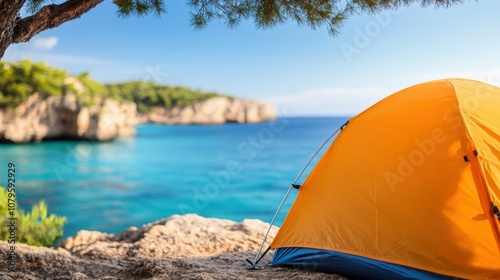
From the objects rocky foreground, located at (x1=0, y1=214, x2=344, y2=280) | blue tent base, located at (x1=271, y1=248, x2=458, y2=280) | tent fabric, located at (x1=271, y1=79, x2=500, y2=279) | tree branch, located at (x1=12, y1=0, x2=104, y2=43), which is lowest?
rocky foreground, located at (x1=0, y1=214, x2=344, y2=280)

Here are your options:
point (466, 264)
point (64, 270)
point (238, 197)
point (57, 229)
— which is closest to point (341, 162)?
point (466, 264)

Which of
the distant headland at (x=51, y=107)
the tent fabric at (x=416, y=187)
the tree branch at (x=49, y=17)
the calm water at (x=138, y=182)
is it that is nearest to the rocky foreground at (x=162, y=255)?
the tent fabric at (x=416, y=187)

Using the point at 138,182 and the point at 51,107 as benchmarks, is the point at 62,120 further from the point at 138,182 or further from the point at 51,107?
the point at 138,182

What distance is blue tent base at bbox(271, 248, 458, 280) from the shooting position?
3.63 m

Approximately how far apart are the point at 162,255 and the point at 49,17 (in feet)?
11.3

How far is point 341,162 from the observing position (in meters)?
4.34

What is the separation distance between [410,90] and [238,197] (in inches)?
701

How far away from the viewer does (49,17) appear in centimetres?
410

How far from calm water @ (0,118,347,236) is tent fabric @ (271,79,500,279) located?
1204 cm

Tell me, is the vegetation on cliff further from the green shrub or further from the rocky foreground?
the rocky foreground

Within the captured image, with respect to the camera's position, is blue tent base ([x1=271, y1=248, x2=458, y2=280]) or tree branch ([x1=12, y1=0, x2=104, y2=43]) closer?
blue tent base ([x1=271, y1=248, x2=458, y2=280])

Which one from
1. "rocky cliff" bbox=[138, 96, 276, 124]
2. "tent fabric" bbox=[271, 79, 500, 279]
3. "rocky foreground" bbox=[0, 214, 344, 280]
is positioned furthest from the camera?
"rocky cliff" bbox=[138, 96, 276, 124]

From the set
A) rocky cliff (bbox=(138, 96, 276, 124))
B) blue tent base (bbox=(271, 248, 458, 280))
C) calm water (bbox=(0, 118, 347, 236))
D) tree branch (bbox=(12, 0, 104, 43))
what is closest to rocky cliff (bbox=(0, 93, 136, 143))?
calm water (bbox=(0, 118, 347, 236))

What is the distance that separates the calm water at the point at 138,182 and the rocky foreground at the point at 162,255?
818 cm
